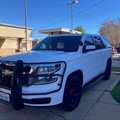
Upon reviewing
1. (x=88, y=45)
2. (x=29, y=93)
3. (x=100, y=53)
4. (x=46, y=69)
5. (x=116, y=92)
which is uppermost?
(x=88, y=45)

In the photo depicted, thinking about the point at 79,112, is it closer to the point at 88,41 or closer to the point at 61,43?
the point at 61,43

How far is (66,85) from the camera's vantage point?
4102 mm

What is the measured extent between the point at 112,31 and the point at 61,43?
59750mm

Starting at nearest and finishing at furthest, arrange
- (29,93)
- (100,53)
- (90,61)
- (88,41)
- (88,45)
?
(29,93) < (88,45) < (90,61) < (88,41) < (100,53)

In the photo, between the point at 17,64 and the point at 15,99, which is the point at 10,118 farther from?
the point at 17,64

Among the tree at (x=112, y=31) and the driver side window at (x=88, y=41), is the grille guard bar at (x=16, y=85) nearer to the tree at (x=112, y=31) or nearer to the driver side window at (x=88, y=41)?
the driver side window at (x=88, y=41)

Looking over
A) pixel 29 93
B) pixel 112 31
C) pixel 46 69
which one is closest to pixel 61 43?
pixel 46 69

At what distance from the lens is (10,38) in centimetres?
2464

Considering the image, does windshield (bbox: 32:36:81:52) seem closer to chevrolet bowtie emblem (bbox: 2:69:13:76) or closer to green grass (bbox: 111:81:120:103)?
chevrolet bowtie emblem (bbox: 2:69:13:76)

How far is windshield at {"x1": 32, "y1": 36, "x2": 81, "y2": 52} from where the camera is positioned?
17.0ft

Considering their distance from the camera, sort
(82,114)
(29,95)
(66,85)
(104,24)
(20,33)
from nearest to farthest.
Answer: (29,95)
(66,85)
(82,114)
(20,33)
(104,24)

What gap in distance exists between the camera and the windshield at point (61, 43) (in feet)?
17.0

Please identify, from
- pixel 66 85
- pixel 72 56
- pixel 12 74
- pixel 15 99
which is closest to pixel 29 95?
pixel 15 99

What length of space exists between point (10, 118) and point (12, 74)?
109cm
